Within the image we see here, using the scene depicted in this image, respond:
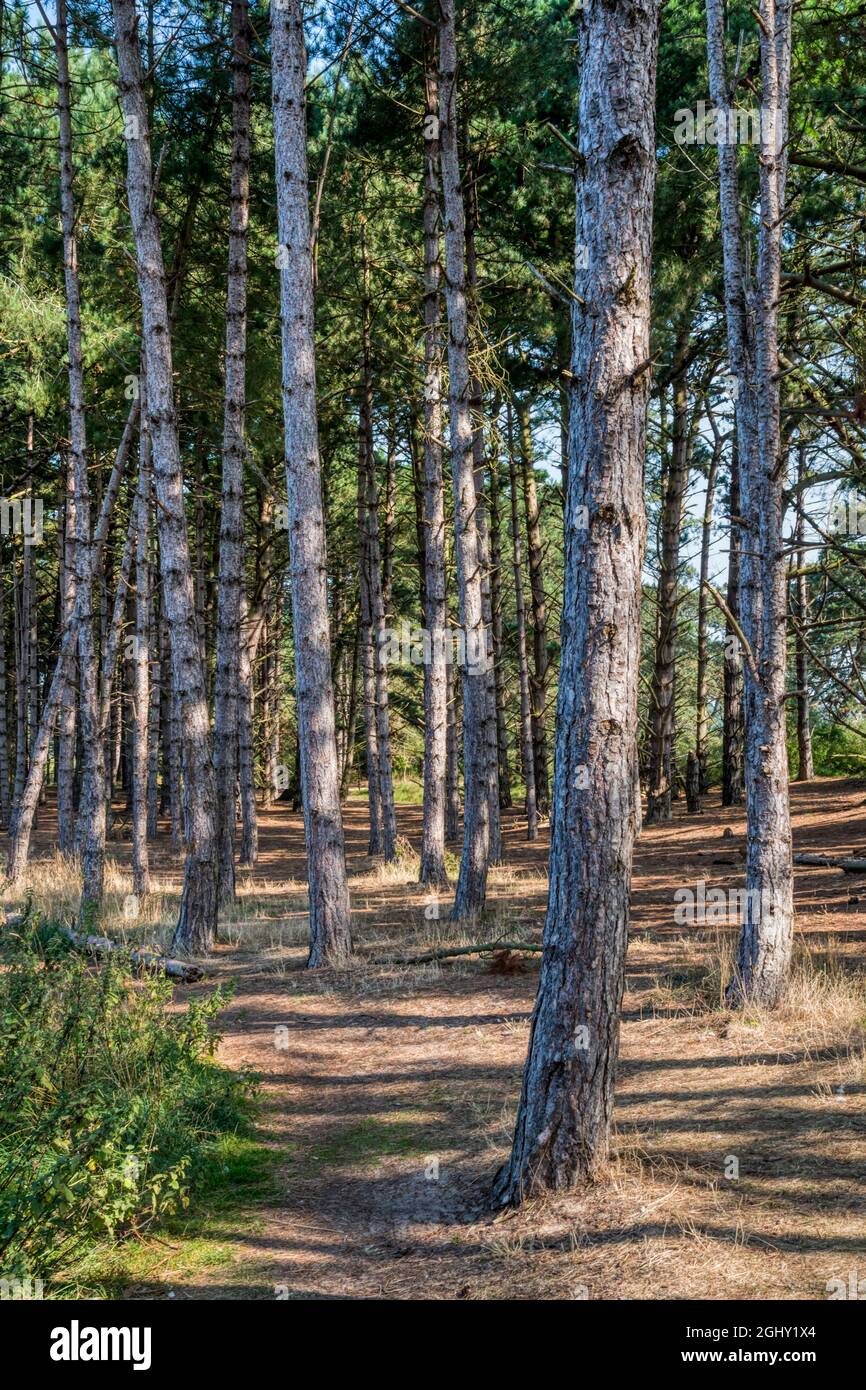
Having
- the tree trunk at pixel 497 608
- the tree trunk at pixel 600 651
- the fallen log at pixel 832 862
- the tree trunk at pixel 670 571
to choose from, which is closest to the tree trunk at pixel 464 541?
the tree trunk at pixel 497 608

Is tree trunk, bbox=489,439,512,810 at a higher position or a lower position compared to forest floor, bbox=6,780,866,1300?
higher

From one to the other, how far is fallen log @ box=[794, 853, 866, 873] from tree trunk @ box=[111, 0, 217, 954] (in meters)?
7.24

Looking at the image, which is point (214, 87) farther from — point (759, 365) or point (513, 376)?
point (759, 365)

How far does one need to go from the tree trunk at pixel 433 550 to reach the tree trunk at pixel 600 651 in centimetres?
825

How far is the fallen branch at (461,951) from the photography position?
368 inches

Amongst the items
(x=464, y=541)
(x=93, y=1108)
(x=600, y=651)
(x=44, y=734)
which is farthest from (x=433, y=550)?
(x=93, y=1108)

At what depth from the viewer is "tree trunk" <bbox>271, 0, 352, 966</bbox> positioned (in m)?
9.62

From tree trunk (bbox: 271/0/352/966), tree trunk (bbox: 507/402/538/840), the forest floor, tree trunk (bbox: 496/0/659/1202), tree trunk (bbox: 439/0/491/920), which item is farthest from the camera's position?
tree trunk (bbox: 507/402/538/840)

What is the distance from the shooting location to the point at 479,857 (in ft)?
36.7

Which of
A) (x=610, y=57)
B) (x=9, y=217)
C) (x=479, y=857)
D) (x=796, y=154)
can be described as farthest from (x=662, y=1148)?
(x=9, y=217)

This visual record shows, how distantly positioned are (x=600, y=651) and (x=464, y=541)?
7207 millimetres

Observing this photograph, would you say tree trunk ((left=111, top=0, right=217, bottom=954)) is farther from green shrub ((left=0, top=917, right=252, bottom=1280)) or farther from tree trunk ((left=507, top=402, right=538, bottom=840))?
tree trunk ((left=507, top=402, right=538, bottom=840))

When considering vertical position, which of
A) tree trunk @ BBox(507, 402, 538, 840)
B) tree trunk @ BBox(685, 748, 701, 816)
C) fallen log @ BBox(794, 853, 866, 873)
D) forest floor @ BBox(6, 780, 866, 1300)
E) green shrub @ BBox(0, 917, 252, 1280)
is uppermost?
tree trunk @ BBox(507, 402, 538, 840)

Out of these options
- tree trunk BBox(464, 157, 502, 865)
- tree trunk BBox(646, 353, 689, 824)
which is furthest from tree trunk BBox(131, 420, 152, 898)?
tree trunk BBox(646, 353, 689, 824)
